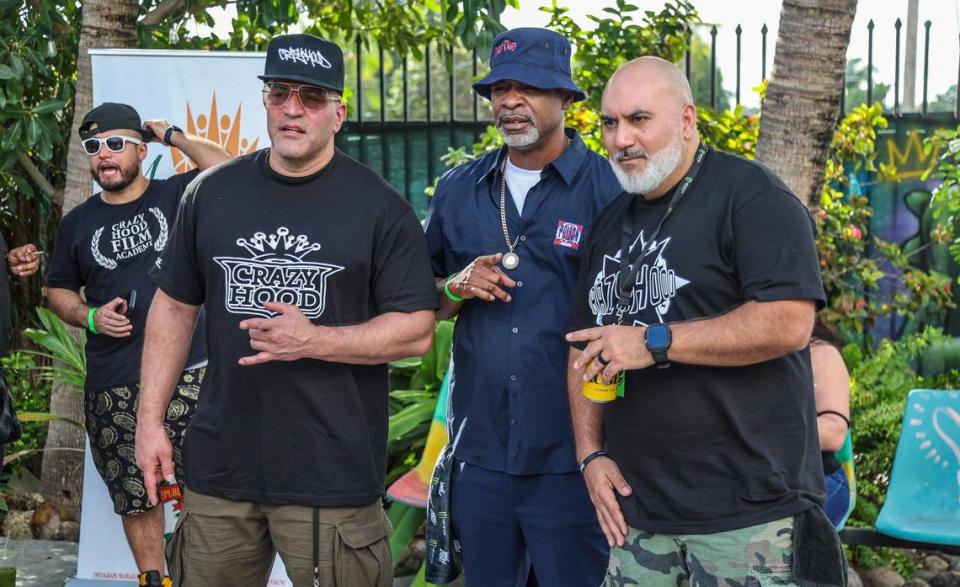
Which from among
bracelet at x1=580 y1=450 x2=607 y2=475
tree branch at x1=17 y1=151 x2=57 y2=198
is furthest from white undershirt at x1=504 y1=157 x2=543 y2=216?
tree branch at x1=17 y1=151 x2=57 y2=198

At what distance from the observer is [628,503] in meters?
3.12

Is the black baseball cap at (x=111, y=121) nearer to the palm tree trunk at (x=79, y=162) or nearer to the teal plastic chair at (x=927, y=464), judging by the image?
the palm tree trunk at (x=79, y=162)

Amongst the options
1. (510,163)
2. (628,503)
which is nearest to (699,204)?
(628,503)

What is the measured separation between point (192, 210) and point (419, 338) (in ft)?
2.45

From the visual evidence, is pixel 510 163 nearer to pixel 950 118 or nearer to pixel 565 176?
pixel 565 176

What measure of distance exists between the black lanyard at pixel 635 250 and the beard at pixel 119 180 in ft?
9.62

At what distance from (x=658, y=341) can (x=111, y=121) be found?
3.35m

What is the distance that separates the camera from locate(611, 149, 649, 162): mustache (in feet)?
10.3

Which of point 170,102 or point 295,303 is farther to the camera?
point 170,102

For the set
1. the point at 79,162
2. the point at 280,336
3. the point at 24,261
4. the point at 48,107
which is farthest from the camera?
the point at 79,162

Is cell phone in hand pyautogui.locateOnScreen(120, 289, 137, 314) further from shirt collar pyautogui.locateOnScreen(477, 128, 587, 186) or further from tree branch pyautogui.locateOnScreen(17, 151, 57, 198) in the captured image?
tree branch pyautogui.locateOnScreen(17, 151, 57, 198)

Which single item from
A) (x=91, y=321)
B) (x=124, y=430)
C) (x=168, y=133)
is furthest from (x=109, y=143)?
(x=124, y=430)

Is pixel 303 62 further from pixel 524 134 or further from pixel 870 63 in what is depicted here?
pixel 870 63

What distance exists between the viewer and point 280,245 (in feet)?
11.2
